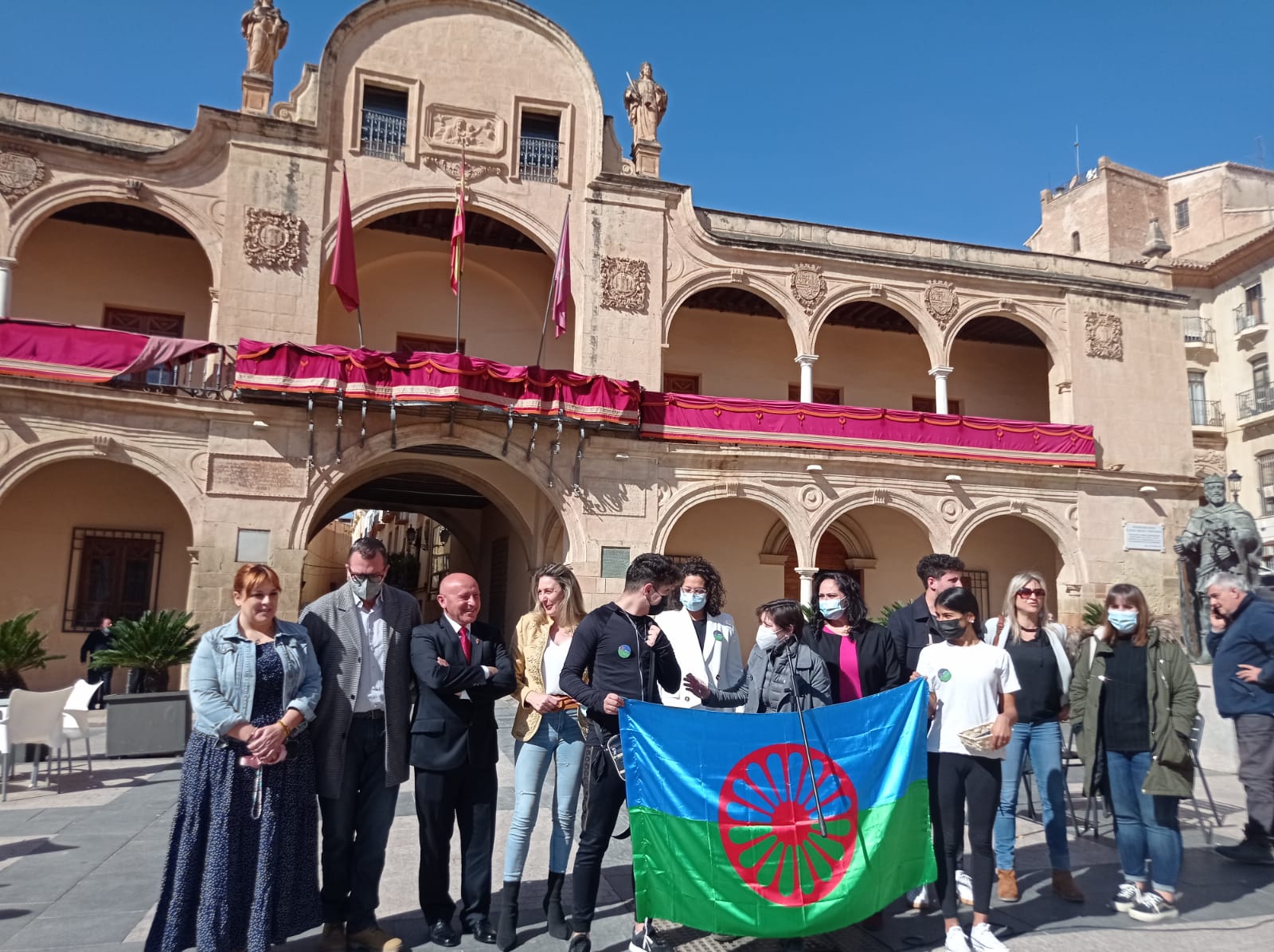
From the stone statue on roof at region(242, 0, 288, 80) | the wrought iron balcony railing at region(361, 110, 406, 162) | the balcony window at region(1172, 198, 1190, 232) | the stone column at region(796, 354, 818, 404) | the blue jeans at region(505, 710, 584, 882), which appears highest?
the balcony window at region(1172, 198, 1190, 232)

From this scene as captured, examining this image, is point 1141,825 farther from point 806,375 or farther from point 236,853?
point 806,375

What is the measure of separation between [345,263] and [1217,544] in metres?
12.6

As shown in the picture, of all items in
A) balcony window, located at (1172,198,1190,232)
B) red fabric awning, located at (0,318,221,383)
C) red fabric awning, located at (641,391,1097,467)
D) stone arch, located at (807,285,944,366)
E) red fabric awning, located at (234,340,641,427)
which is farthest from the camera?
balcony window, located at (1172,198,1190,232)

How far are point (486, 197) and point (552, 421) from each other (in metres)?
4.54

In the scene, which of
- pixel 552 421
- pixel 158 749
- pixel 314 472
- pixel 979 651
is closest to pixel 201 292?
pixel 314 472

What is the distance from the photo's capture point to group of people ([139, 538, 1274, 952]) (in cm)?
375

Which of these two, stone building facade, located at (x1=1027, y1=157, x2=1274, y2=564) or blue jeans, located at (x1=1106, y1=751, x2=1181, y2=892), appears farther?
stone building facade, located at (x1=1027, y1=157, x2=1274, y2=564)

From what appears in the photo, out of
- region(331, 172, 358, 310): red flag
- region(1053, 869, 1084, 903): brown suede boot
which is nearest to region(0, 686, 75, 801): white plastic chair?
region(1053, 869, 1084, 903): brown suede boot

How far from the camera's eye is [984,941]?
4.03 meters

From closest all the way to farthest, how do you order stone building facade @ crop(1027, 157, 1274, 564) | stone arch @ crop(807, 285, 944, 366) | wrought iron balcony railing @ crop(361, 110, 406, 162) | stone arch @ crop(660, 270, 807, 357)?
wrought iron balcony railing @ crop(361, 110, 406, 162) < stone arch @ crop(660, 270, 807, 357) < stone arch @ crop(807, 285, 944, 366) < stone building facade @ crop(1027, 157, 1274, 564)

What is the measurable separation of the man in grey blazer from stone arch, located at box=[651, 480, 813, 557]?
11.2 meters

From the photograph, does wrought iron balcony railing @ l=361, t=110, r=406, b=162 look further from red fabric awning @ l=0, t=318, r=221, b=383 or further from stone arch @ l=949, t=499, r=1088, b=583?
stone arch @ l=949, t=499, r=1088, b=583

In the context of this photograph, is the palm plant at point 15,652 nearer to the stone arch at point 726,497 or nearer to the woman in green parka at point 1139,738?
the stone arch at point 726,497

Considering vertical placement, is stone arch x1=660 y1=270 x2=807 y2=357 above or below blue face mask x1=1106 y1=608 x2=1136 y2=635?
above
